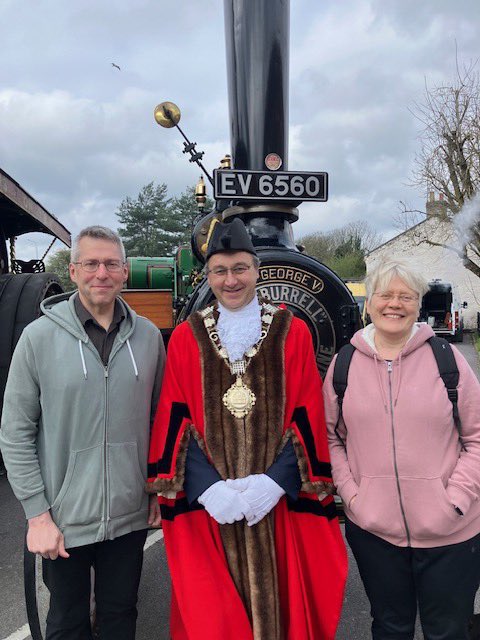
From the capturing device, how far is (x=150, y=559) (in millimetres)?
3199

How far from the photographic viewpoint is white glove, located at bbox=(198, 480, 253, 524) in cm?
168

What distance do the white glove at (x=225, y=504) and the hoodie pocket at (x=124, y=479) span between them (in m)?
0.26

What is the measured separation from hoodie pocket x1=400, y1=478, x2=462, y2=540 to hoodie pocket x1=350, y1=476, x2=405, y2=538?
33 millimetres

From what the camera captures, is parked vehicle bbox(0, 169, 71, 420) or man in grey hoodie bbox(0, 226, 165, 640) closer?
man in grey hoodie bbox(0, 226, 165, 640)

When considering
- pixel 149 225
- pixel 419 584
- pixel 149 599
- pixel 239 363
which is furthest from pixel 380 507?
pixel 149 225

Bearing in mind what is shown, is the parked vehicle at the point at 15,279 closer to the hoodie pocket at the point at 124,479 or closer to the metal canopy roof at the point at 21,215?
the metal canopy roof at the point at 21,215

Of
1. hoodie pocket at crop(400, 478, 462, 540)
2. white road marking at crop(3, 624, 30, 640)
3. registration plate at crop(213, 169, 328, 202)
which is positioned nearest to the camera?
hoodie pocket at crop(400, 478, 462, 540)

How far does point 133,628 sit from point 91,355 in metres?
0.99

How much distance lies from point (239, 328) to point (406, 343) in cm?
56

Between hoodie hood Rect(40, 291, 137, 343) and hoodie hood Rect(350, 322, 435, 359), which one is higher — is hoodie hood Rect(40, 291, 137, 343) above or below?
above

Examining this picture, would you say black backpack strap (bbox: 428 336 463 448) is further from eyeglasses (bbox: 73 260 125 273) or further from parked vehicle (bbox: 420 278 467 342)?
parked vehicle (bbox: 420 278 467 342)

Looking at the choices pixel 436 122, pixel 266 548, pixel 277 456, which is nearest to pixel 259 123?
pixel 277 456

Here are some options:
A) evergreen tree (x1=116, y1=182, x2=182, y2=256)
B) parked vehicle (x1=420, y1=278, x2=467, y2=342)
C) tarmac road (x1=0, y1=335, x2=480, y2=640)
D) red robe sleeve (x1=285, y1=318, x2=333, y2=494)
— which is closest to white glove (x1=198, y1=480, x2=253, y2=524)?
red robe sleeve (x1=285, y1=318, x2=333, y2=494)

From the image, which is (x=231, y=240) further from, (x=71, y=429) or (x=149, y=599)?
(x=149, y=599)
